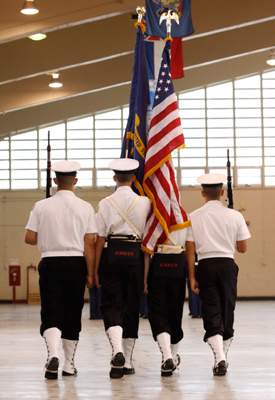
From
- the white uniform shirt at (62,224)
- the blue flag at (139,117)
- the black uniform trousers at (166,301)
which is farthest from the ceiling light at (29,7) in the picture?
the black uniform trousers at (166,301)

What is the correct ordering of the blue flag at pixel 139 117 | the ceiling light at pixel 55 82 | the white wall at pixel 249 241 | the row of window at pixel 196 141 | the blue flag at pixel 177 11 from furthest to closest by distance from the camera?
the row of window at pixel 196 141 < the white wall at pixel 249 241 < the ceiling light at pixel 55 82 < the blue flag at pixel 177 11 < the blue flag at pixel 139 117

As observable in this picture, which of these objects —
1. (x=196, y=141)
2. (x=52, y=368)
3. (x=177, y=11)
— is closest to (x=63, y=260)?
(x=52, y=368)

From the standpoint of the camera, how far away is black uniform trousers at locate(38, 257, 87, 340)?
5.22 m

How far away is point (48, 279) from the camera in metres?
5.23

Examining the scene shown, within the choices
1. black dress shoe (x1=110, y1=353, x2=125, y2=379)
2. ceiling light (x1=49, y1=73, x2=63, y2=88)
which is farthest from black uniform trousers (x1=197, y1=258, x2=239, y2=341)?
ceiling light (x1=49, y1=73, x2=63, y2=88)

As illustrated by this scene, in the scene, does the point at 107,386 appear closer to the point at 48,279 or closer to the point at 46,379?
the point at 46,379

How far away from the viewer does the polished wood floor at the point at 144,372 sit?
461cm

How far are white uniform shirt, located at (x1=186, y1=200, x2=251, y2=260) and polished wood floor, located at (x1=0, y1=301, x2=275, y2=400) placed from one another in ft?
3.75

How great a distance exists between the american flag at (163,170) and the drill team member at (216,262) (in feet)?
0.82

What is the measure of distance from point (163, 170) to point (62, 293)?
1584 mm

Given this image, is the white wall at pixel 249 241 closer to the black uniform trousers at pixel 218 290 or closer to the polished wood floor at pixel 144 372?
the polished wood floor at pixel 144 372

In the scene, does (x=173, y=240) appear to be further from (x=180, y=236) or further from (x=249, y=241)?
(x=249, y=241)

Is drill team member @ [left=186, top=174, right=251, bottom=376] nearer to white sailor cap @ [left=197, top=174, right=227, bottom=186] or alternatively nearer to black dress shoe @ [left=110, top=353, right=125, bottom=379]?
white sailor cap @ [left=197, top=174, right=227, bottom=186]

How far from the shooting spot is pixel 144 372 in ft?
18.6
